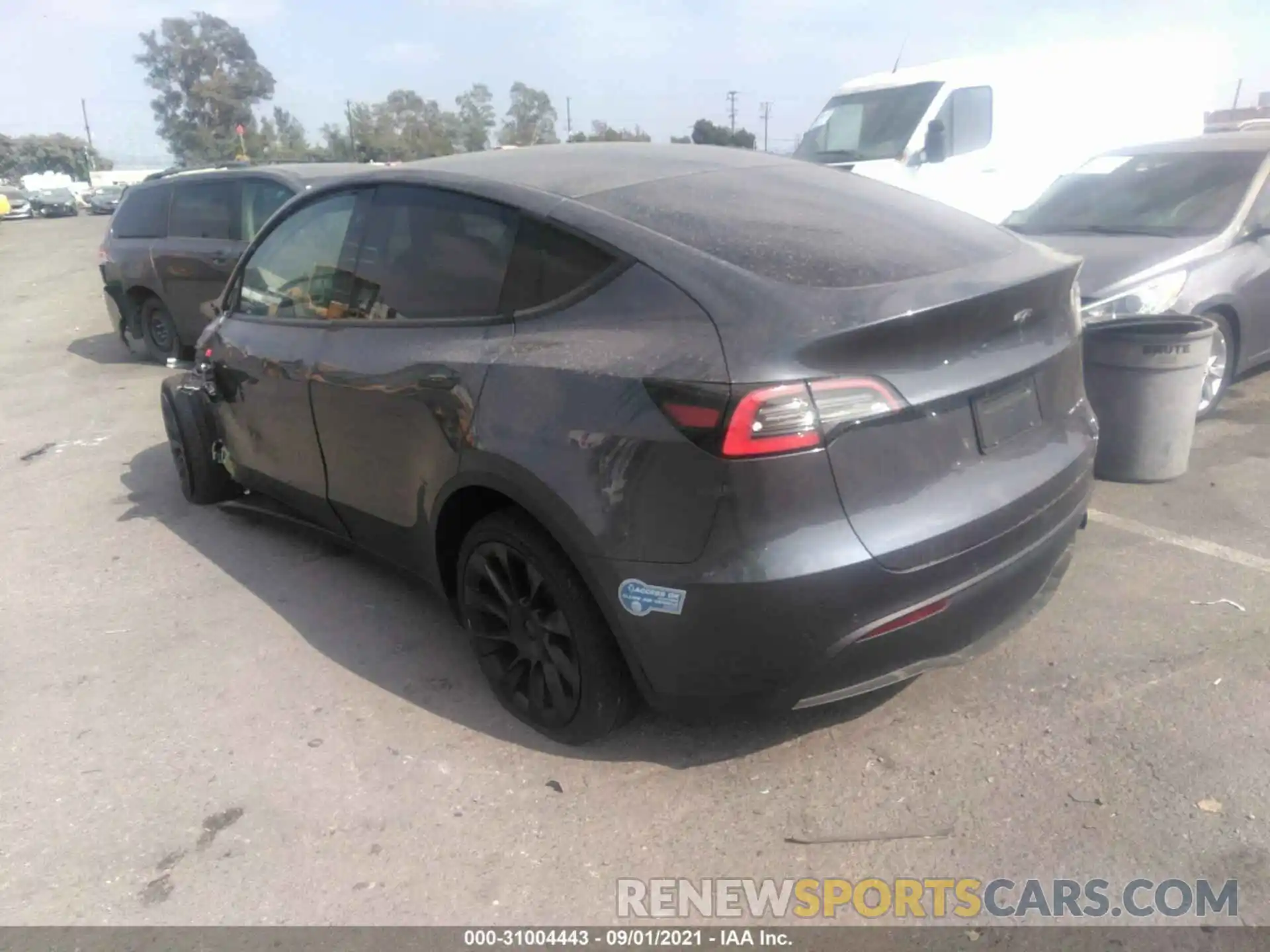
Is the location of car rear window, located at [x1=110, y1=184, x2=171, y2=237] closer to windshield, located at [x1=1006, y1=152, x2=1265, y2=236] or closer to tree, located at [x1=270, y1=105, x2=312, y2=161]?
windshield, located at [x1=1006, y1=152, x2=1265, y2=236]

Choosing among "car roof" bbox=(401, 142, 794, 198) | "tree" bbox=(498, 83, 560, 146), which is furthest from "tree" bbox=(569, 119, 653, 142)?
"tree" bbox=(498, 83, 560, 146)

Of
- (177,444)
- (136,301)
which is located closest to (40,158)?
(136,301)

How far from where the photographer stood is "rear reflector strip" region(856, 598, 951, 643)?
2629 millimetres

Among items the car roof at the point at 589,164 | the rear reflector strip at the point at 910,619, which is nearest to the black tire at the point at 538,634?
the rear reflector strip at the point at 910,619

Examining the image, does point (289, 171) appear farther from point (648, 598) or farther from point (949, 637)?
point (949, 637)

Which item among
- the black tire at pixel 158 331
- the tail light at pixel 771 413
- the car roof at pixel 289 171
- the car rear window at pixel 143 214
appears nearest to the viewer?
the tail light at pixel 771 413

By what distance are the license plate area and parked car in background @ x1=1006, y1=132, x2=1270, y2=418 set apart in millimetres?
2591

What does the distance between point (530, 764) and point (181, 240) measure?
8.20m

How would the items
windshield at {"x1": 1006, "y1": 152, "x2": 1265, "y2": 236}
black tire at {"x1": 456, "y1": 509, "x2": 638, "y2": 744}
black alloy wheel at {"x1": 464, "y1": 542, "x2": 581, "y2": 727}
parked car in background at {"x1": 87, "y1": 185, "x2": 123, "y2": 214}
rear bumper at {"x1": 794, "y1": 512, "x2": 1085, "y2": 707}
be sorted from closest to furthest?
rear bumper at {"x1": 794, "y1": 512, "x2": 1085, "y2": 707}, black tire at {"x1": 456, "y1": 509, "x2": 638, "y2": 744}, black alloy wheel at {"x1": 464, "y1": 542, "x2": 581, "y2": 727}, windshield at {"x1": 1006, "y1": 152, "x2": 1265, "y2": 236}, parked car in background at {"x1": 87, "y1": 185, "x2": 123, "y2": 214}

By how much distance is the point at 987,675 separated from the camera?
11.2 ft

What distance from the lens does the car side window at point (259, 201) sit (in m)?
8.26

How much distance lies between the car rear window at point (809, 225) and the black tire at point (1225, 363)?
10.2 ft

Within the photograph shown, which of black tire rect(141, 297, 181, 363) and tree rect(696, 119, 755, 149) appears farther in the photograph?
tree rect(696, 119, 755, 149)

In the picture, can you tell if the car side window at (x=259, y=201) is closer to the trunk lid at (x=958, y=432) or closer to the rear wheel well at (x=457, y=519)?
the rear wheel well at (x=457, y=519)
